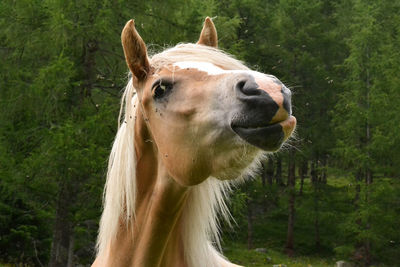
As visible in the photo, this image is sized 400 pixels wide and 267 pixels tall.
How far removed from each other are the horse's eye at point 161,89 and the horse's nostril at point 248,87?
46cm

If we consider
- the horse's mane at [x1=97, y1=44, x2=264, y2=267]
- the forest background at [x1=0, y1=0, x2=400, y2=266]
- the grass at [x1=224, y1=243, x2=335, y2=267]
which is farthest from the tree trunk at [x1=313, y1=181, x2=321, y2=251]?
the horse's mane at [x1=97, y1=44, x2=264, y2=267]

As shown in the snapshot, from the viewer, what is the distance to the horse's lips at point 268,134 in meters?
1.79

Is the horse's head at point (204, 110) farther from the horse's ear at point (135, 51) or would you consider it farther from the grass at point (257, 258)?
the grass at point (257, 258)

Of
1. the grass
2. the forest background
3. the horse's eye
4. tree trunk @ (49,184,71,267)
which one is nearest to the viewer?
the horse's eye

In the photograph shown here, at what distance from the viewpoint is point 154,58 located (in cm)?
243

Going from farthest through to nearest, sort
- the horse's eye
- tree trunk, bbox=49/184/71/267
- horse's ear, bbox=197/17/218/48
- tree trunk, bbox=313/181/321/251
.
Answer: tree trunk, bbox=313/181/321/251, tree trunk, bbox=49/184/71/267, horse's ear, bbox=197/17/218/48, the horse's eye

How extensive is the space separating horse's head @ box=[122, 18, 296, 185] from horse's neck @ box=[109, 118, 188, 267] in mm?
116

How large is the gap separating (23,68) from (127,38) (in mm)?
8942

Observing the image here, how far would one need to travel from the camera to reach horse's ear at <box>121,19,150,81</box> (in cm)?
228

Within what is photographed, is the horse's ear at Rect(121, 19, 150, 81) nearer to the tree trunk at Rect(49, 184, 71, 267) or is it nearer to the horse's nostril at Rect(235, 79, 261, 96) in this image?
the horse's nostril at Rect(235, 79, 261, 96)

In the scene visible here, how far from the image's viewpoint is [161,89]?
2213 mm

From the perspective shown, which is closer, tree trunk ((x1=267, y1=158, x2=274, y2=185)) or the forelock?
the forelock

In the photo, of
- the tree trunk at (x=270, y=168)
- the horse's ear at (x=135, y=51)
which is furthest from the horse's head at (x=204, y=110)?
the tree trunk at (x=270, y=168)

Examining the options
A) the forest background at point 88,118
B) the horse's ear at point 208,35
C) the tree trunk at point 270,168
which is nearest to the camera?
the horse's ear at point 208,35
